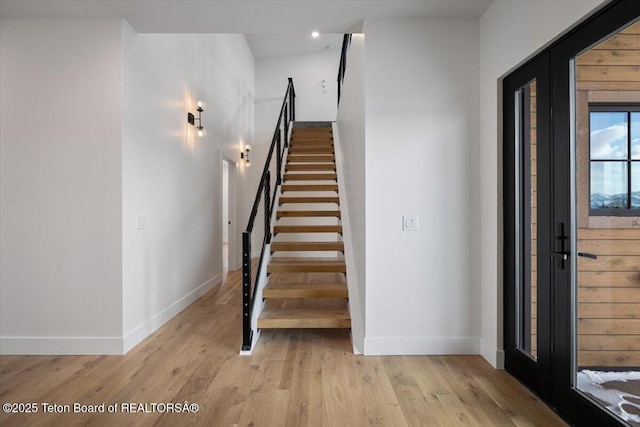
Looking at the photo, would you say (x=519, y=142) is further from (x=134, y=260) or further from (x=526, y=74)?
(x=134, y=260)

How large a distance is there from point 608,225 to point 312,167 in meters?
4.27

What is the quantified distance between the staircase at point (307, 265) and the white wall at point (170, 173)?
3.43ft

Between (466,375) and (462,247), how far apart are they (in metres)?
0.95

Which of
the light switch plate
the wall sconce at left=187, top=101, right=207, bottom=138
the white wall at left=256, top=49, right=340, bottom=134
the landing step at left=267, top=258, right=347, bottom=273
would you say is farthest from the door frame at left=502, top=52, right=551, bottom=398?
the white wall at left=256, top=49, right=340, bottom=134

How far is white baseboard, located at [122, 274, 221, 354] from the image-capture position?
9.69 feet

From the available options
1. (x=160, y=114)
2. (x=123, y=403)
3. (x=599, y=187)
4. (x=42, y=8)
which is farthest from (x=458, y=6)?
(x=123, y=403)

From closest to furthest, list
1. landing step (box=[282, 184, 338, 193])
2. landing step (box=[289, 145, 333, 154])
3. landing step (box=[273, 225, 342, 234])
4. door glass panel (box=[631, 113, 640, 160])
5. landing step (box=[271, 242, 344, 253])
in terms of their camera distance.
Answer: door glass panel (box=[631, 113, 640, 160])
landing step (box=[271, 242, 344, 253])
landing step (box=[273, 225, 342, 234])
landing step (box=[282, 184, 338, 193])
landing step (box=[289, 145, 333, 154])

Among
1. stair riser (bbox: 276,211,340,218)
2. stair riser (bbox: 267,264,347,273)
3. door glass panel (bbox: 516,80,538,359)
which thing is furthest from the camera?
stair riser (bbox: 276,211,340,218)

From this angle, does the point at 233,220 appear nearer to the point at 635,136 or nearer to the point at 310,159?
the point at 310,159

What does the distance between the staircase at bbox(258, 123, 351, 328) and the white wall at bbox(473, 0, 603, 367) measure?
1.16 metres

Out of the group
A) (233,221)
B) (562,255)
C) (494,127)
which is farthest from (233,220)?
(562,255)

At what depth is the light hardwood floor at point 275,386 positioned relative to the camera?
6.50ft

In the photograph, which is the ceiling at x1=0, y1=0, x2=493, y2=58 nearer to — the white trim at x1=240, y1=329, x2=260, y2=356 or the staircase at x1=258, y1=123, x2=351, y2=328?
the staircase at x1=258, y1=123, x2=351, y2=328

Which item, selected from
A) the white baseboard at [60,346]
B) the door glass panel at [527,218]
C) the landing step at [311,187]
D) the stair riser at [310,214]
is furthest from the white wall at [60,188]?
the door glass panel at [527,218]
